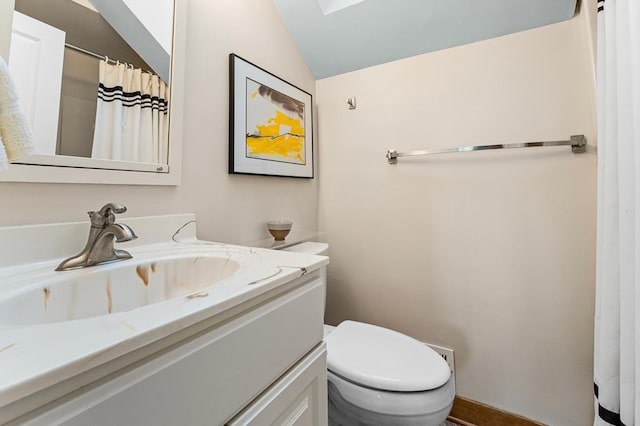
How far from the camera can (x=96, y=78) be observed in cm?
78

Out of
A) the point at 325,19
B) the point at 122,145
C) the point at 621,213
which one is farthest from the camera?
the point at 325,19

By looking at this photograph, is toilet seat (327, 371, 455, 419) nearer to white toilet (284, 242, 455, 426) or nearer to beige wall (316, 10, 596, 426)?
white toilet (284, 242, 455, 426)

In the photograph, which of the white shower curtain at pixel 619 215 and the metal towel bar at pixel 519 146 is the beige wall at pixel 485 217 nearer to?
the metal towel bar at pixel 519 146

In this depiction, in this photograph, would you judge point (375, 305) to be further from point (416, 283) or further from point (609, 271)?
point (609, 271)

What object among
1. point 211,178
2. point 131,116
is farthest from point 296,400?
point 131,116

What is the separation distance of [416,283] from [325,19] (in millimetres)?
1361

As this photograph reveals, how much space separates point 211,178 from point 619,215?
122 cm

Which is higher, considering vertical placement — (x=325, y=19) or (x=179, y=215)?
(x=325, y=19)

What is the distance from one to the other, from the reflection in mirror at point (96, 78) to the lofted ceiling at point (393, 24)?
2.37ft

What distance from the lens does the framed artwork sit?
1.14m

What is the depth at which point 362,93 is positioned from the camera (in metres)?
1.53

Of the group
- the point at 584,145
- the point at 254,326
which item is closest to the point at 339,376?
the point at 254,326

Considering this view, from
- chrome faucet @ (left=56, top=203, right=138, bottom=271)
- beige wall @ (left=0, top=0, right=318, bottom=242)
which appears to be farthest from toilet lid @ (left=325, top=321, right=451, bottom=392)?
chrome faucet @ (left=56, top=203, right=138, bottom=271)

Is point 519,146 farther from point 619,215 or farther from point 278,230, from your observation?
point 278,230
